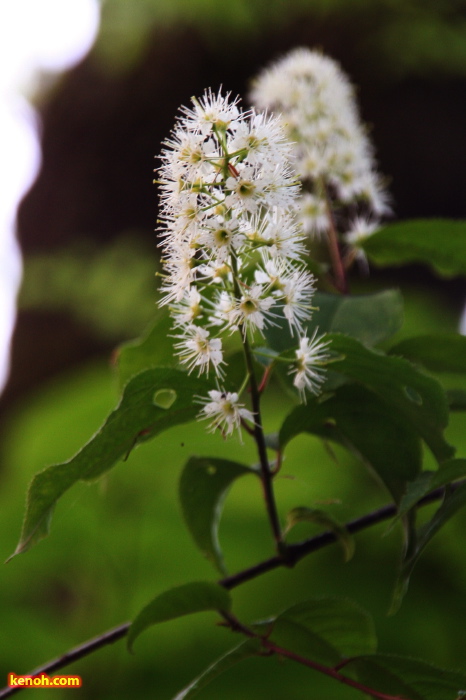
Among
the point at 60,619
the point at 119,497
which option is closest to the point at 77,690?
the point at 60,619

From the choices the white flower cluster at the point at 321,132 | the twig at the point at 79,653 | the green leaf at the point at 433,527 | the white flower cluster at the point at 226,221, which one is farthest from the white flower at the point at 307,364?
the white flower cluster at the point at 321,132

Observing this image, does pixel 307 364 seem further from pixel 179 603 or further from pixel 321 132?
pixel 321 132

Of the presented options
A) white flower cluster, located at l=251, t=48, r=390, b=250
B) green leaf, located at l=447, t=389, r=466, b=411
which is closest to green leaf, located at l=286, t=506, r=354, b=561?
green leaf, located at l=447, t=389, r=466, b=411

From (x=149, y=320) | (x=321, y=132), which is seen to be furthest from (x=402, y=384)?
(x=149, y=320)

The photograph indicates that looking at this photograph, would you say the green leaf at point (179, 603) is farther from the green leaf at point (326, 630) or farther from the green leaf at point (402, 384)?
the green leaf at point (402, 384)

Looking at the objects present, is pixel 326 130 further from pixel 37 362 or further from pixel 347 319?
pixel 37 362
